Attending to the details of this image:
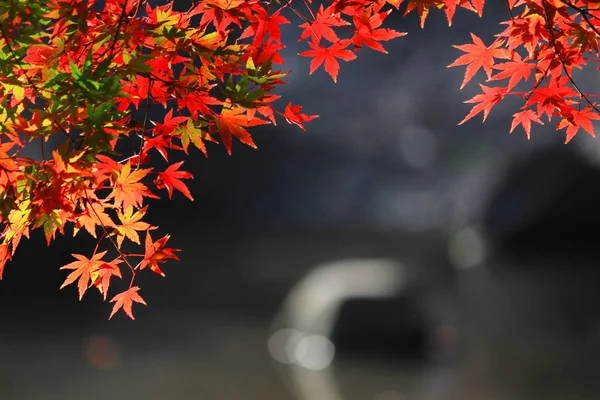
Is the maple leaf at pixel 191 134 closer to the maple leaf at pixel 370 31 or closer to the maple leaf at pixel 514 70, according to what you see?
the maple leaf at pixel 370 31

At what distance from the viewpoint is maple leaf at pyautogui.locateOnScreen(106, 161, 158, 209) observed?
168 cm

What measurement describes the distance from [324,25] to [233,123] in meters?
0.39

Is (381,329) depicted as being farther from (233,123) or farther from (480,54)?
(233,123)

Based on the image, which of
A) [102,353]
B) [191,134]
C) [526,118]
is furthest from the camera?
[102,353]

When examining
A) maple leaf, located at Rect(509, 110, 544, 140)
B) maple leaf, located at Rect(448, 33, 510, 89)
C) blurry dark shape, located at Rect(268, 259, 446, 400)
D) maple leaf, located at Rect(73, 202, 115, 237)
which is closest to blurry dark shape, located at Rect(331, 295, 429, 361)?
blurry dark shape, located at Rect(268, 259, 446, 400)

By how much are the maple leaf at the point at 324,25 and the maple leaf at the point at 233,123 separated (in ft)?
1.01

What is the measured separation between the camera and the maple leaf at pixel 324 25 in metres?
1.69

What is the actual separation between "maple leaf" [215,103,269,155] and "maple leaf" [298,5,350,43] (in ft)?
1.01

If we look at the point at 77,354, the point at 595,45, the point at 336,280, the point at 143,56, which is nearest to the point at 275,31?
the point at 143,56

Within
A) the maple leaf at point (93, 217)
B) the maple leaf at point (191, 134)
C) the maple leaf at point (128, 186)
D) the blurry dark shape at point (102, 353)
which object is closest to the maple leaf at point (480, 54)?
the maple leaf at point (191, 134)

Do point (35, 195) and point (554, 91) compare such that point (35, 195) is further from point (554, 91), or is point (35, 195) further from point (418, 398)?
point (418, 398)

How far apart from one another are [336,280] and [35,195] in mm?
11127

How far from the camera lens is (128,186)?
5.58 feet

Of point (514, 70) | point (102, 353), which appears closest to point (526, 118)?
point (514, 70)
